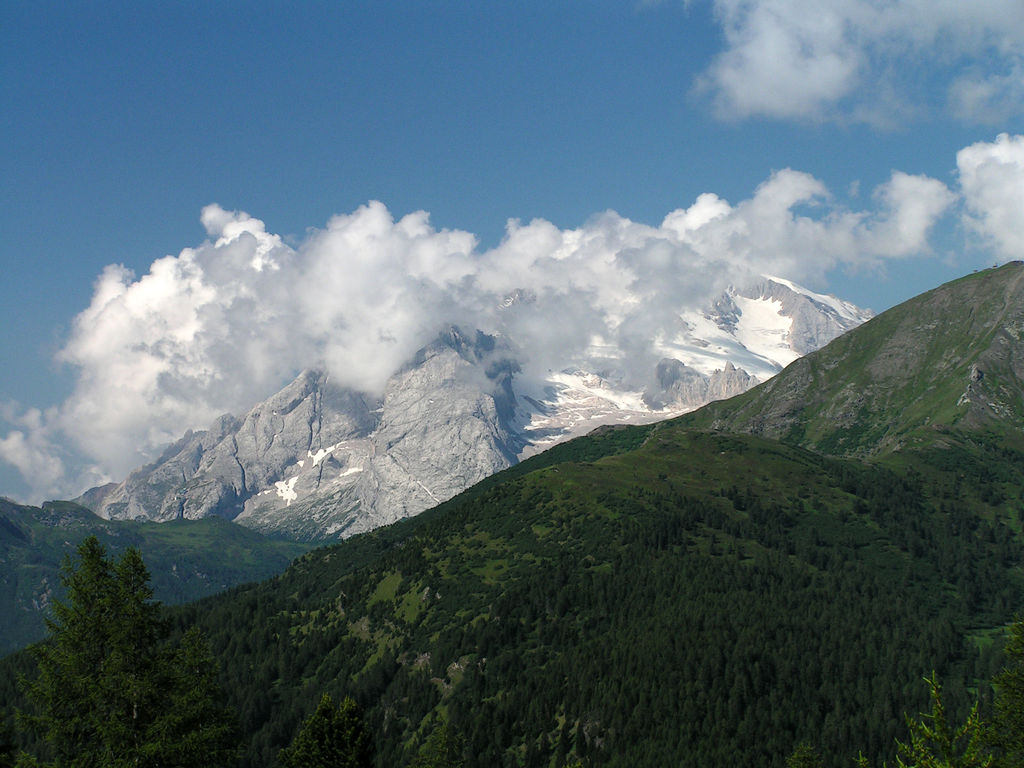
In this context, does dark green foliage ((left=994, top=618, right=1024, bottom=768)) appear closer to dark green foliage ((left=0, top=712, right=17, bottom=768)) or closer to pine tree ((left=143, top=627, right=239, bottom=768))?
pine tree ((left=143, top=627, right=239, bottom=768))

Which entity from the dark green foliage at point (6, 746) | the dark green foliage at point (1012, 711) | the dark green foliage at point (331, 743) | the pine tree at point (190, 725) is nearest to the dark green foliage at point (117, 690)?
the pine tree at point (190, 725)

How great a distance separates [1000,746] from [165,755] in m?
50.7

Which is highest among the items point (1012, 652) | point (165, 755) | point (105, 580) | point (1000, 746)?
point (105, 580)

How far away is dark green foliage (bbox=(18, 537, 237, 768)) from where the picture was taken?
47469 millimetres

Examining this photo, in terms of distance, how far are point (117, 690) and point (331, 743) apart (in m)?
22.8

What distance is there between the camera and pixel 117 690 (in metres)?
47.9

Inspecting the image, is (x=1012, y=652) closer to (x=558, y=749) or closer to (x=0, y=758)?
(x=0, y=758)

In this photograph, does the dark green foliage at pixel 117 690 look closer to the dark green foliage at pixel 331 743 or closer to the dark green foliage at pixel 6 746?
the dark green foliage at pixel 6 746

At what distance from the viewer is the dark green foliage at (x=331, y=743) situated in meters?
65.6

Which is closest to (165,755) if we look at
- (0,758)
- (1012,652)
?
(0,758)

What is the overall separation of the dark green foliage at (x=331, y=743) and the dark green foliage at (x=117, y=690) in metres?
16.2

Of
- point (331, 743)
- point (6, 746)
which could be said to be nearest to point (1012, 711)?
point (331, 743)

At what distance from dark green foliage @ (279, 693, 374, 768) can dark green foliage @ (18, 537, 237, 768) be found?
16.2 m

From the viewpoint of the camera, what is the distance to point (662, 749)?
188m
